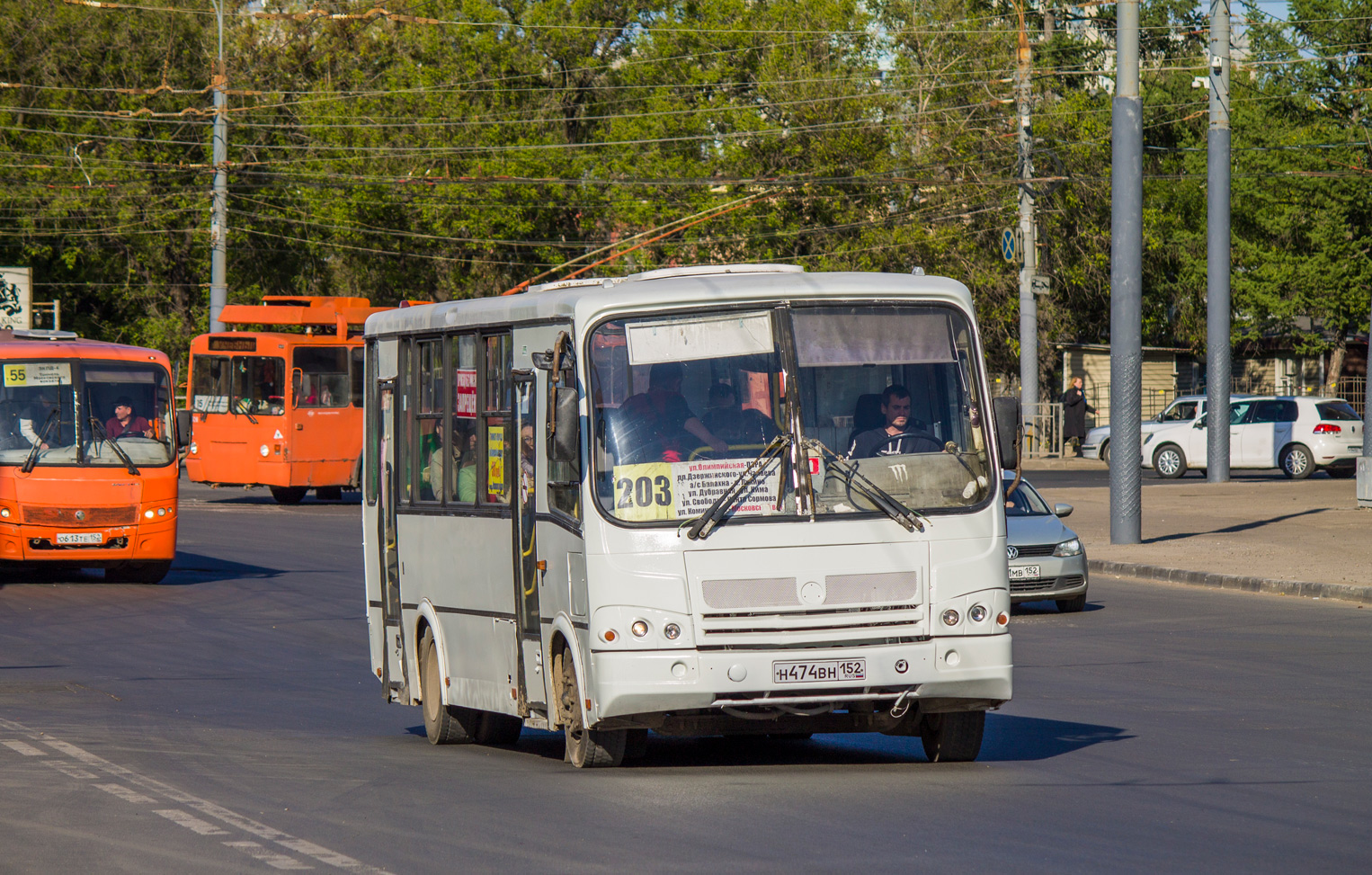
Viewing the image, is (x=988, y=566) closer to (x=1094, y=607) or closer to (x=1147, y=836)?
(x=1147, y=836)

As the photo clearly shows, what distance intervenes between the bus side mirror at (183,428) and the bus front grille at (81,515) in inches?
47.5

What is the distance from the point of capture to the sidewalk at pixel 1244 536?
2067cm

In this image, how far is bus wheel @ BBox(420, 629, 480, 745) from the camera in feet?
36.4

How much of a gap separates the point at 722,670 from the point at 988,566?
1426 mm

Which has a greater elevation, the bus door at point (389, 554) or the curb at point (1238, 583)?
the bus door at point (389, 554)

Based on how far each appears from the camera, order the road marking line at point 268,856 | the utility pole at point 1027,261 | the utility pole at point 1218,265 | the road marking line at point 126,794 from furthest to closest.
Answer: the utility pole at point 1027,261
the utility pole at point 1218,265
the road marking line at point 126,794
the road marking line at point 268,856

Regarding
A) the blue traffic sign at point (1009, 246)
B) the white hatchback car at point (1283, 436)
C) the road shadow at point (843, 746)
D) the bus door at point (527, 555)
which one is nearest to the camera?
the bus door at point (527, 555)

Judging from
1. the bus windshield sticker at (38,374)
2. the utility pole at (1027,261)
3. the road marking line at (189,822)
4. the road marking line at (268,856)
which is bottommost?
the road marking line at (189,822)

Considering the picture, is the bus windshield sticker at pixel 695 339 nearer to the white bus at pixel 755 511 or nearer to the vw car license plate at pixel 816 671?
the white bus at pixel 755 511

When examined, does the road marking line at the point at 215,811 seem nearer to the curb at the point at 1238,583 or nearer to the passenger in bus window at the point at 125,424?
the passenger in bus window at the point at 125,424

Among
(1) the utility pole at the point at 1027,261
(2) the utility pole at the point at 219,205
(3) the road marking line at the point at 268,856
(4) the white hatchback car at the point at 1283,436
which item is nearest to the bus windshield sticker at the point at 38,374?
(3) the road marking line at the point at 268,856

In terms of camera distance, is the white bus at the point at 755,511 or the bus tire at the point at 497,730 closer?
the white bus at the point at 755,511

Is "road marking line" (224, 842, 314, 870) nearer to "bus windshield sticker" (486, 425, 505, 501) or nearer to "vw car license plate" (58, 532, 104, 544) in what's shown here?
"bus windshield sticker" (486, 425, 505, 501)

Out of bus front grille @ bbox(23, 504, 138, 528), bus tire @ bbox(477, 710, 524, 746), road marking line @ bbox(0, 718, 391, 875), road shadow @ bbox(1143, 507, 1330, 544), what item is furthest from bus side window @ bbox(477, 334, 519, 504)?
road shadow @ bbox(1143, 507, 1330, 544)
